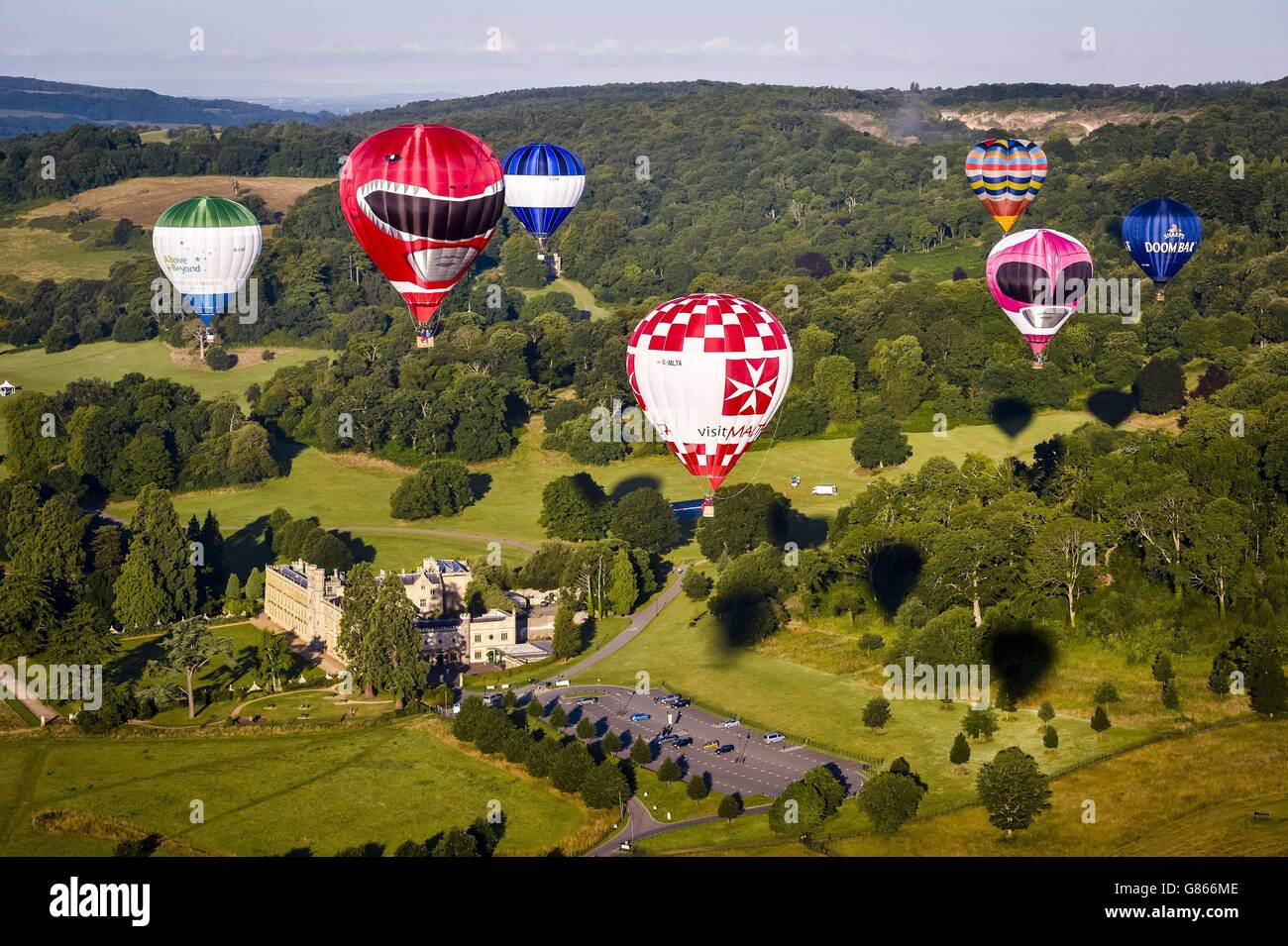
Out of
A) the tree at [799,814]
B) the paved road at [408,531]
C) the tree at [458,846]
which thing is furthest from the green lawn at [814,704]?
the paved road at [408,531]

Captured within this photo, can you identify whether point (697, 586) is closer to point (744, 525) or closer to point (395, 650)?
point (744, 525)

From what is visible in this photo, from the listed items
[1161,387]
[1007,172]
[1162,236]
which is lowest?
[1161,387]

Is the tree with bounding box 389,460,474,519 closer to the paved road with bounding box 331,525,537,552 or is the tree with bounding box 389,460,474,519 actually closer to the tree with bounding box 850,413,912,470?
the paved road with bounding box 331,525,537,552

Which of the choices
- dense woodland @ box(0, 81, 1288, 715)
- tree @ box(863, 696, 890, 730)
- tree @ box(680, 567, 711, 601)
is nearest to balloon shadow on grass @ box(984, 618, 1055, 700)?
dense woodland @ box(0, 81, 1288, 715)

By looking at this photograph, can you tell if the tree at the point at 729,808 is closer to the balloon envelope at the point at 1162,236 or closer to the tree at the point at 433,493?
the tree at the point at 433,493

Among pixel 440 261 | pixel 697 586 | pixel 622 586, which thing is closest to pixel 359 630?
pixel 622 586

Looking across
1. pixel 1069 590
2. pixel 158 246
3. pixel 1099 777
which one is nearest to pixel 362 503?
pixel 158 246

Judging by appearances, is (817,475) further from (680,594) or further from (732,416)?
(732,416)
